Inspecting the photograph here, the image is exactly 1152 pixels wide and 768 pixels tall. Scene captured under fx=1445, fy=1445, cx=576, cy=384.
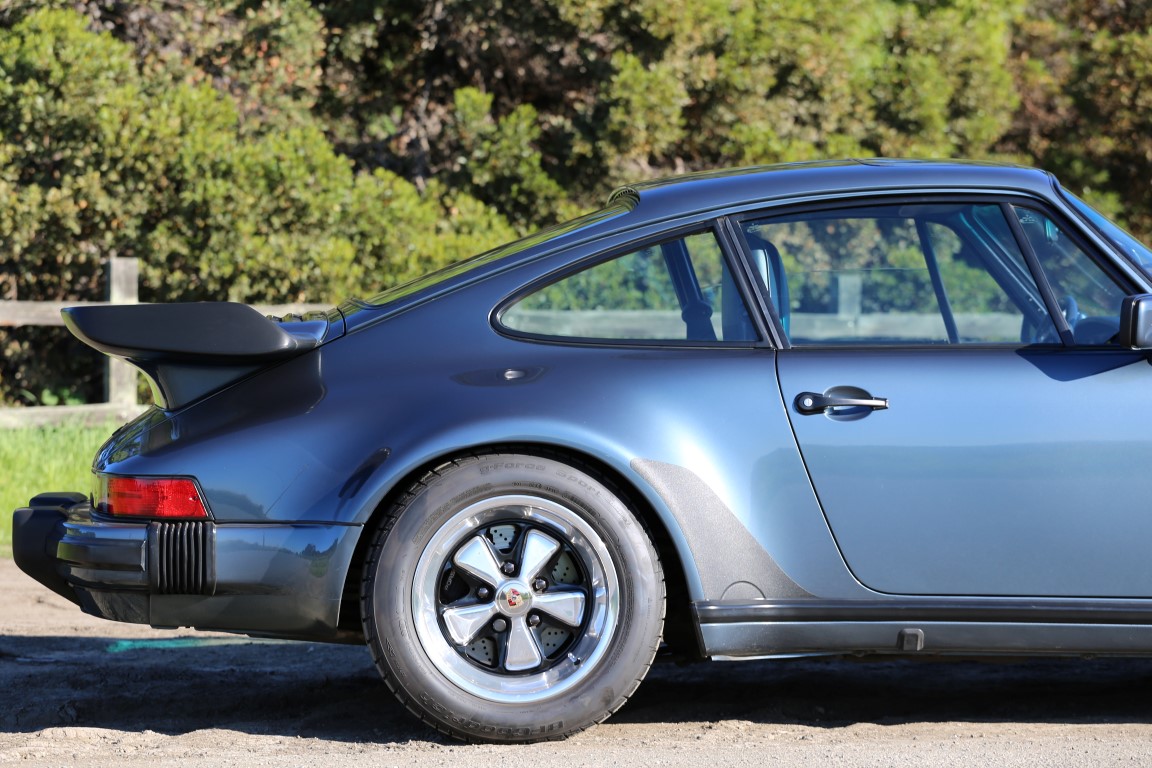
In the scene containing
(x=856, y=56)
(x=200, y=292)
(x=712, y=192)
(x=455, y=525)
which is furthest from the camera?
(x=856, y=56)

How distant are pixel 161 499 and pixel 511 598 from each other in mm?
904

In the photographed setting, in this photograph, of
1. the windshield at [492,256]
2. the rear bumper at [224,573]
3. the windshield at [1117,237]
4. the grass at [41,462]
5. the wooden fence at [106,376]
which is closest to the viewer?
the rear bumper at [224,573]

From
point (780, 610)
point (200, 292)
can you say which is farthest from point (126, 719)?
point (200, 292)

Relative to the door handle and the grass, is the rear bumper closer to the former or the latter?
the door handle

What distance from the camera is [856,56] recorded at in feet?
47.4

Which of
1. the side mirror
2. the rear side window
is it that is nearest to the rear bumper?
the rear side window

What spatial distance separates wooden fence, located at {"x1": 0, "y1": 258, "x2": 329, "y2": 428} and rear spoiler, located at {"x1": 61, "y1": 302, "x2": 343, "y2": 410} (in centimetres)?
525

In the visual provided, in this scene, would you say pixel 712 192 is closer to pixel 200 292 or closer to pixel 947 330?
pixel 947 330

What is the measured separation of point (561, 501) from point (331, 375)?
2.19 feet

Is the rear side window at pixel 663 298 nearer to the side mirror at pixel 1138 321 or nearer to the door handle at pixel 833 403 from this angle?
the door handle at pixel 833 403

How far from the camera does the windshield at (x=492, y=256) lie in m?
3.89

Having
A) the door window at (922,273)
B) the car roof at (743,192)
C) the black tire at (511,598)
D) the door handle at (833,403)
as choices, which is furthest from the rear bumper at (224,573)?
the door window at (922,273)

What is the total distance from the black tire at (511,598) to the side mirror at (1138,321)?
51.4 inches

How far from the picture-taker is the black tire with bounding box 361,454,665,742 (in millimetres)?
3576
